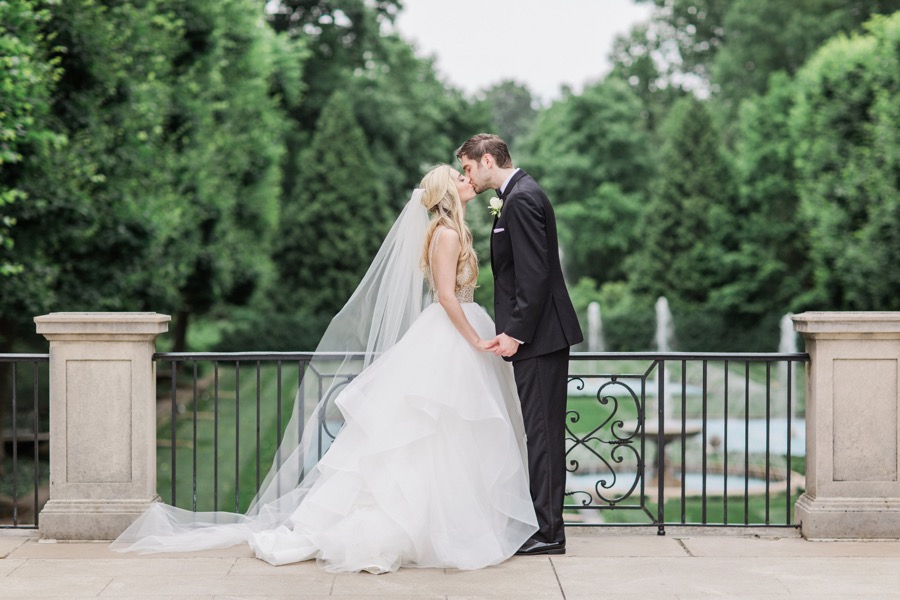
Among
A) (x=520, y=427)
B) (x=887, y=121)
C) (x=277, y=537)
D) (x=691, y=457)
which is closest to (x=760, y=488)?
(x=691, y=457)

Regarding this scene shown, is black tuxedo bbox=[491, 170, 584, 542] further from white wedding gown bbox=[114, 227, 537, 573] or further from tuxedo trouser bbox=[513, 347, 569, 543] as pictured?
white wedding gown bbox=[114, 227, 537, 573]

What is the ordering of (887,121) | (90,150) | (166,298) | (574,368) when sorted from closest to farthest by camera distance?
(90,150) < (166,298) < (887,121) < (574,368)

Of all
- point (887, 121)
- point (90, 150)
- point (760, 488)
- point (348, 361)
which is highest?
point (887, 121)

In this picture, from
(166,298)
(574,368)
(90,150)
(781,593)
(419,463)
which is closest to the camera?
(781,593)

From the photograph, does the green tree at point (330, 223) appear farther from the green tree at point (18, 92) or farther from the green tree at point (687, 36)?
the green tree at point (18, 92)

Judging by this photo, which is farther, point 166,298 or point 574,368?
point 574,368

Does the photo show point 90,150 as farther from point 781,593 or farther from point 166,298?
point 781,593

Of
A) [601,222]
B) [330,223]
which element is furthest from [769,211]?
[330,223]

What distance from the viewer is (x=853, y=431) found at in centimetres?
612

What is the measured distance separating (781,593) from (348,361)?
2.65m

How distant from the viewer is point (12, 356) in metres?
6.21

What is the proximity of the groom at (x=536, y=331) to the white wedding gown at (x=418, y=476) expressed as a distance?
0.39ft

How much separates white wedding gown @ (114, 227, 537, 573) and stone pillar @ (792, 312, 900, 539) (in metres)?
1.83

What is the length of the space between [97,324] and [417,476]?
2.08 meters
